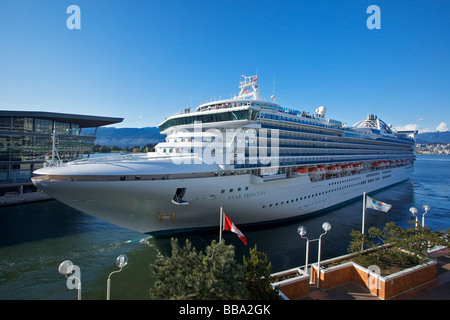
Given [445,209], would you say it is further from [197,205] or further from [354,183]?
[197,205]

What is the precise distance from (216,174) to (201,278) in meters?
8.89

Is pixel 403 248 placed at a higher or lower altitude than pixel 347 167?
lower

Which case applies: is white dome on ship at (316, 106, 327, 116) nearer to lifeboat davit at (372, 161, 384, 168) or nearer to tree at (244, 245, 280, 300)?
lifeboat davit at (372, 161, 384, 168)

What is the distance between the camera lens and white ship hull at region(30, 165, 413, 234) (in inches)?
471

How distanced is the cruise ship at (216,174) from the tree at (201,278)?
6.71 meters

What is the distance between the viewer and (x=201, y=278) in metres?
6.03

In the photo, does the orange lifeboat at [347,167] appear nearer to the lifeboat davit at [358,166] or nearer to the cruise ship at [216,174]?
the lifeboat davit at [358,166]

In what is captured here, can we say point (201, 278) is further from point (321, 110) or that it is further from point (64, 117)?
point (64, 117)

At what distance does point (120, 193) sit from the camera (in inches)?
475

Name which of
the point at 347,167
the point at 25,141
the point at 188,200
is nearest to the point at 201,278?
the point at 188,200

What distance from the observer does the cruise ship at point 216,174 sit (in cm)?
1214

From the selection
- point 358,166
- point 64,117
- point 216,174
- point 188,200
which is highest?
point 64,117
